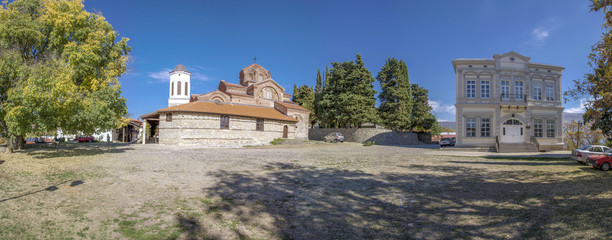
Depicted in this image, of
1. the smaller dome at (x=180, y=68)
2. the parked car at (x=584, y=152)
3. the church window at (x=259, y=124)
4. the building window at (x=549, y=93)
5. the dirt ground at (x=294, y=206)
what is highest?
the smaller dome at (x=180, y=68)

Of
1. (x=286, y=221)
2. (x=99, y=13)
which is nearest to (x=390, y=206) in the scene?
(x=286, y=221)

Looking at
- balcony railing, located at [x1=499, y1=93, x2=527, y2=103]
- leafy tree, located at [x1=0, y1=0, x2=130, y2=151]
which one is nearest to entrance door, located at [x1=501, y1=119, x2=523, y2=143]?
balcony railing, located at [x1=499, y1=93, x2=527, y2=103]

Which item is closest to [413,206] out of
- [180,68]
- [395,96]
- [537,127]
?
[537,127]

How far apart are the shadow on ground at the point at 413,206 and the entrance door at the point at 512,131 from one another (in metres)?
17.2

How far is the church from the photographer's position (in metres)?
31.2

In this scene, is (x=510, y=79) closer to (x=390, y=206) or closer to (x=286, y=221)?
(x=390, y=206)

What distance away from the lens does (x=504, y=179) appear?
10.4 meters

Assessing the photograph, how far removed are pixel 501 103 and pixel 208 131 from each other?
96.7 feet

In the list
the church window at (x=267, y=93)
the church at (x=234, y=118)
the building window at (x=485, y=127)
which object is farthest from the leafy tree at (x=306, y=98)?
the building window at (x=485, y=127)

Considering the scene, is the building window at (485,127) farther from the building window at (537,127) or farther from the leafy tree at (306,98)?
the leafy tree at (306,98)

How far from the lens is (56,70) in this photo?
14.6m

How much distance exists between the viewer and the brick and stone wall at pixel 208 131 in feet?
102

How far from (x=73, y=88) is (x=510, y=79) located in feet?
A: 108

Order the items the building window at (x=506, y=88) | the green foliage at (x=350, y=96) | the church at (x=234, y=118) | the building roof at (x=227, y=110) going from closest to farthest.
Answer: the building window at (x=506, y=88), the church at (x=234, y=118), the building roof at (x=227, y=110), the green foliage at (x=350, y=96)
